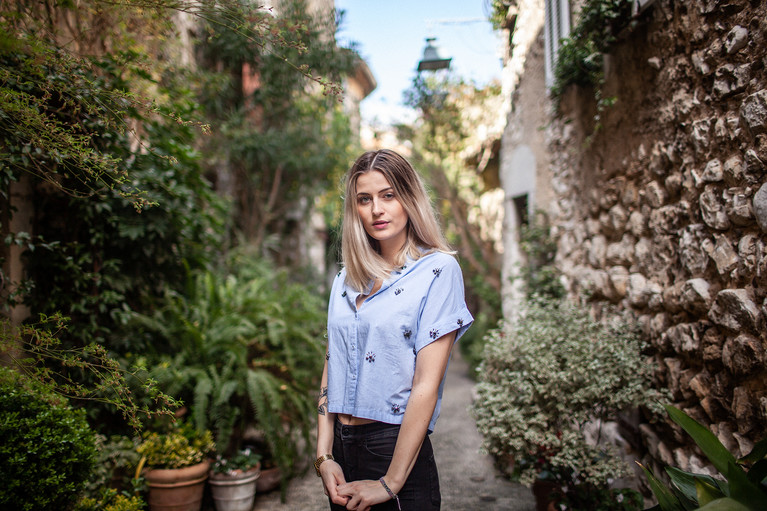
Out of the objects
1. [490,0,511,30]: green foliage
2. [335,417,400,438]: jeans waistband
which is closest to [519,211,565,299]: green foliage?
[490,0,511,30]: green foliage

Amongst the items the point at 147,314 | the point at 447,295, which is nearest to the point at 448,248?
the point at 447,295

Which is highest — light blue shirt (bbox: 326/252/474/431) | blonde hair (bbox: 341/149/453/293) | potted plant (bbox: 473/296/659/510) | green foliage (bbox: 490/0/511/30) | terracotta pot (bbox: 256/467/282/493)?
green foliage (bbox: 490/0/511/30)

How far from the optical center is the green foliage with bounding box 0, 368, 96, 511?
6.33ft

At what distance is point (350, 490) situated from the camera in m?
1.46

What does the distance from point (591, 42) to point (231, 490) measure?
3.98 meters

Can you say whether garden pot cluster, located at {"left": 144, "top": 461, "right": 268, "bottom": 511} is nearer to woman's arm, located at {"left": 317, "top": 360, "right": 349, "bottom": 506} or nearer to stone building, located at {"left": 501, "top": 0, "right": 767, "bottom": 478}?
woman's arm, located at {"left": 317, "top": 360, "right": 349, "bottom": 506}

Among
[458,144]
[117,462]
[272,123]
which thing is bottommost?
[117,462]

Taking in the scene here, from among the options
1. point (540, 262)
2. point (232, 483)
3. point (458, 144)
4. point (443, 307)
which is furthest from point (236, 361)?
point (458, 144)

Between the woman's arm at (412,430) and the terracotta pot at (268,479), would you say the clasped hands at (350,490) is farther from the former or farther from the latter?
the terracotta pot at (268,479)

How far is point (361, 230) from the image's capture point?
69.2 inches

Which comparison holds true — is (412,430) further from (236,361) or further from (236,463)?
(236,361)

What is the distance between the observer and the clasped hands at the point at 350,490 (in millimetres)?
1400

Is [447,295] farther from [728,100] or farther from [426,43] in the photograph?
[426,43]

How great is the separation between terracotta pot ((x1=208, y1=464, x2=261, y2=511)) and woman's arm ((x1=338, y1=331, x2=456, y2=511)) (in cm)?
229
